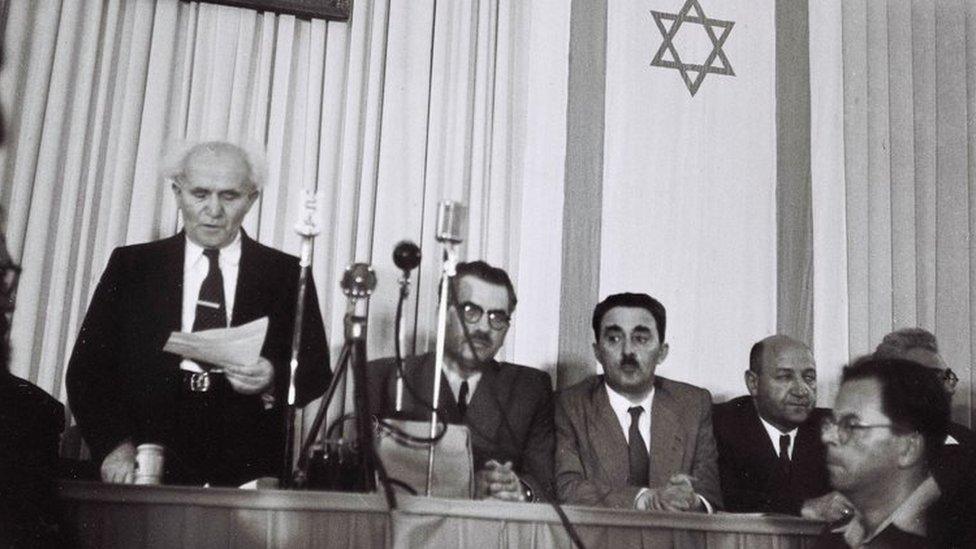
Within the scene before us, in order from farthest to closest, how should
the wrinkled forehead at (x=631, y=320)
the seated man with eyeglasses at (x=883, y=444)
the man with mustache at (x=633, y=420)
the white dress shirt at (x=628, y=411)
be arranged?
the wrinkled forehead at (x=631, y=320) < the white dress shirt at (x=628, y=411) < the man with mustache at (x=633, y=420) < the seated man with eyeglasses at (x=883, y=444)

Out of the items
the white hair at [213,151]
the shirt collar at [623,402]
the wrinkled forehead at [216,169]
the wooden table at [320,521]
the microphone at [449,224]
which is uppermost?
the white hair at [213,151]

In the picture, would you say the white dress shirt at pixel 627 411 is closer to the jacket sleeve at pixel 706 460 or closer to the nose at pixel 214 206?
the jacket sleeve at pixel 706 460

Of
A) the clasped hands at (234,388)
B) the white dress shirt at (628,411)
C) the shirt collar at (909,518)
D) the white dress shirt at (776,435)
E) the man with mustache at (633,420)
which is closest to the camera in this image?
the shirt collar at (909,518)

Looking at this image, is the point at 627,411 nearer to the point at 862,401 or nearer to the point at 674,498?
the point at 674,498

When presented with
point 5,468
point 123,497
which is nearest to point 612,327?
point 123,497

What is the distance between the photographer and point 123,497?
2.37 metres

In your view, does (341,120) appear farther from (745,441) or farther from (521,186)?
(745,441)

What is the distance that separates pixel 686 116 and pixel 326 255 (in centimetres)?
182

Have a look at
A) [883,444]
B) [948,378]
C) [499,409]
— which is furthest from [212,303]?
[948,378]

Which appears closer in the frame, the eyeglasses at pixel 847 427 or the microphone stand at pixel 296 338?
the eyeglasses at pixel 847 427

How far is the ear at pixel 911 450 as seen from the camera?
2.48 meters

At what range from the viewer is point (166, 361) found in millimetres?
3656

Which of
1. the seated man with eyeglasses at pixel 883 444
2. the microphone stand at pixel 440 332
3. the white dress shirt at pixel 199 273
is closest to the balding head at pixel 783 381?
the seated man with eyeglasses at pixel 883 444

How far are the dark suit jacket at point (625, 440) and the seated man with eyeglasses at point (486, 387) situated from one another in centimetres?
7
